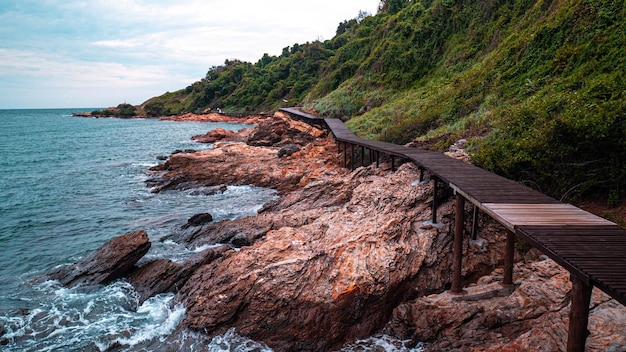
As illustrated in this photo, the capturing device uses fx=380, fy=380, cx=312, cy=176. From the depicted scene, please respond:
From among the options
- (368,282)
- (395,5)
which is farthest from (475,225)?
(395,5)

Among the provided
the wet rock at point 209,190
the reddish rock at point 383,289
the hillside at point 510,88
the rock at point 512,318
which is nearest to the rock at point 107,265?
the reddish rock at point 383,289

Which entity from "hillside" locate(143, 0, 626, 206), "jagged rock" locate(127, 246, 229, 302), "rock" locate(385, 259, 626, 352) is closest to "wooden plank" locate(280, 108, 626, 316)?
"rock" locate(385, 259, 626, 352)

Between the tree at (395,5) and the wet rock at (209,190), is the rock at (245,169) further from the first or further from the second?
the tree at (395,5)

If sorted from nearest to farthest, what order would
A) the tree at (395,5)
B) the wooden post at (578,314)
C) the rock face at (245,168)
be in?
the wooden post at (578,314), the rock face at (245,168), the tree at (395,5)

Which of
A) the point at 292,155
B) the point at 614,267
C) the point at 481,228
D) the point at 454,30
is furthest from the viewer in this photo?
the point at 454,30

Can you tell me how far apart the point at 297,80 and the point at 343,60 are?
30.5 metres

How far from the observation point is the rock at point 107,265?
13164mm

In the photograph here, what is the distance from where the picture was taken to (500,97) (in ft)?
66.4

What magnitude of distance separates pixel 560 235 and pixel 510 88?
52.4 feet

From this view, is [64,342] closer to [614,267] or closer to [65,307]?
[65,307]

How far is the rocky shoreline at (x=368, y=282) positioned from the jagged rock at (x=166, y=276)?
37 mm

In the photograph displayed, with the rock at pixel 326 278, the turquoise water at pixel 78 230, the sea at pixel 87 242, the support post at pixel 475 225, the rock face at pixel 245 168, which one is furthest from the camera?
the rock face at pixel 245 168

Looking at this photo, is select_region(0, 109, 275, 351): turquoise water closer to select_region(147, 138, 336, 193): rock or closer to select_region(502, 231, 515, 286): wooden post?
select_region(147, 138, 336, 193): rock

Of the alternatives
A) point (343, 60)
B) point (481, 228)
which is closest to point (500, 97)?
point (481, 228)
